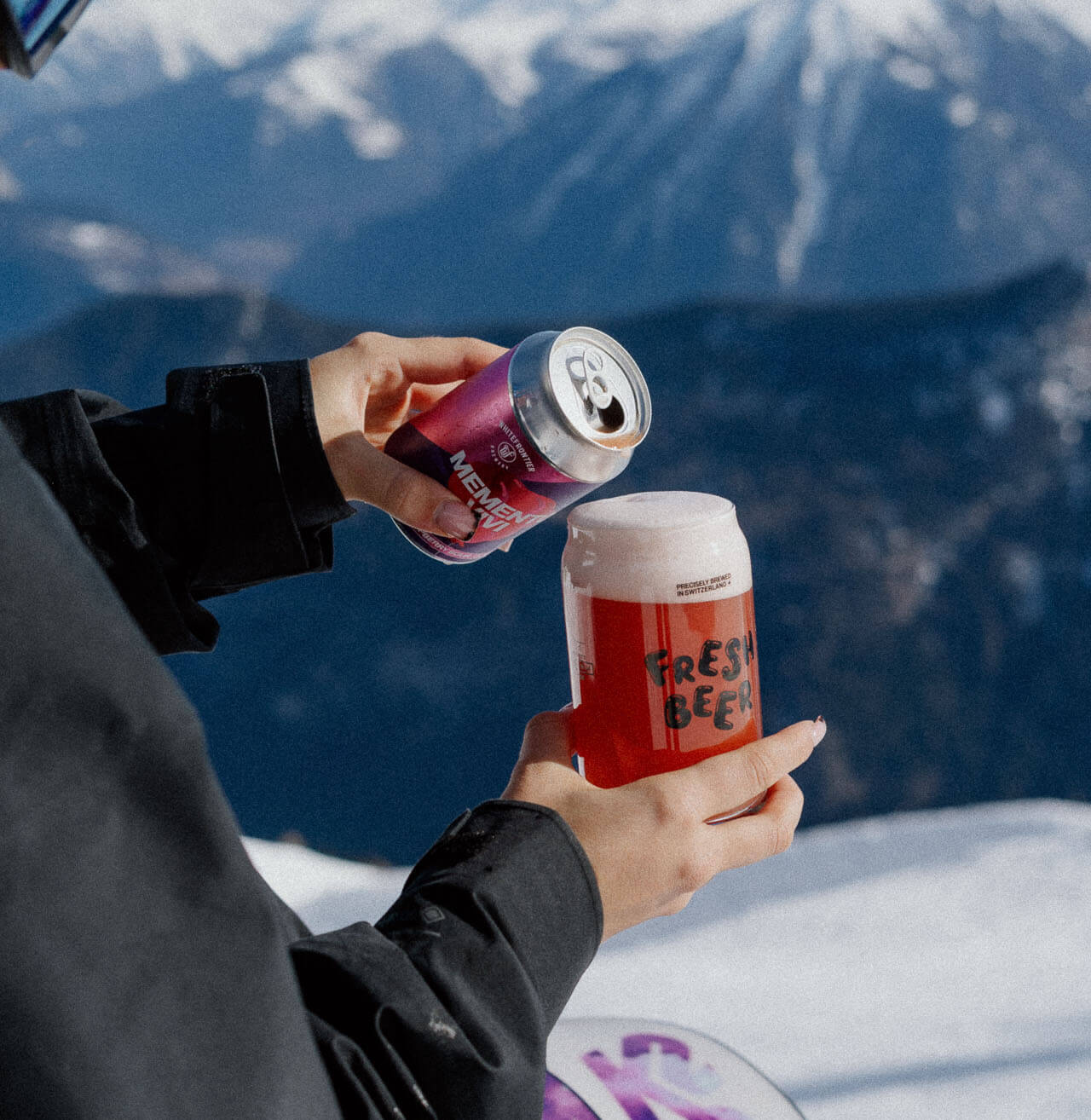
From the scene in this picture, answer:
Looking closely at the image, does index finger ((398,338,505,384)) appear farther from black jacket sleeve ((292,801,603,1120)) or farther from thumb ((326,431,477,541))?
black jacket sleeve ((292,801,603,1120))

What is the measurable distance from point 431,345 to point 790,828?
0.44 m

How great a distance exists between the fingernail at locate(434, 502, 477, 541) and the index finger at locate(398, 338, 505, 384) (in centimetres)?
17

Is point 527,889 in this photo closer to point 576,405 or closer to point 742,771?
point 742,771

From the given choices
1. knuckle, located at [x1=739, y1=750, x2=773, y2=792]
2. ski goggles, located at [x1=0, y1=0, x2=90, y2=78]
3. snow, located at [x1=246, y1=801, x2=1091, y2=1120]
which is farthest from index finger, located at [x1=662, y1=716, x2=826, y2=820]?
snow, located at [x1=246, y1=801, x2=1091, y2=1120]

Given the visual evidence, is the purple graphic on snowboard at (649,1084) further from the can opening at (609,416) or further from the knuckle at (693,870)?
the can opening at (609,416)

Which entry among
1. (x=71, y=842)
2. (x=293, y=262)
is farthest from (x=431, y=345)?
(x=293, y=262)

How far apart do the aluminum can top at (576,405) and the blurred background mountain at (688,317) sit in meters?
2.31

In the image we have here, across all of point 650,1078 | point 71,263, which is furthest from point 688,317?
point 650,1078

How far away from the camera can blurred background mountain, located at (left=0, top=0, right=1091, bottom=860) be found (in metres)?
2.94

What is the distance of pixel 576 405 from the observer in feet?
2.12

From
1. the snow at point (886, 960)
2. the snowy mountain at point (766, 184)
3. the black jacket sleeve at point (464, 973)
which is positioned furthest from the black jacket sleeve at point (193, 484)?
the snowy mountain at point (766, 184)

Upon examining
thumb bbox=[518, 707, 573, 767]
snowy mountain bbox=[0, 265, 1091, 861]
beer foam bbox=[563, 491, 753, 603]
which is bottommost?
snowy mountain bbox=[0, 265, 1091, 861]

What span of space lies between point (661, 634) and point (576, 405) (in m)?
0.15

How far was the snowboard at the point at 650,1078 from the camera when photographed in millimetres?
832
